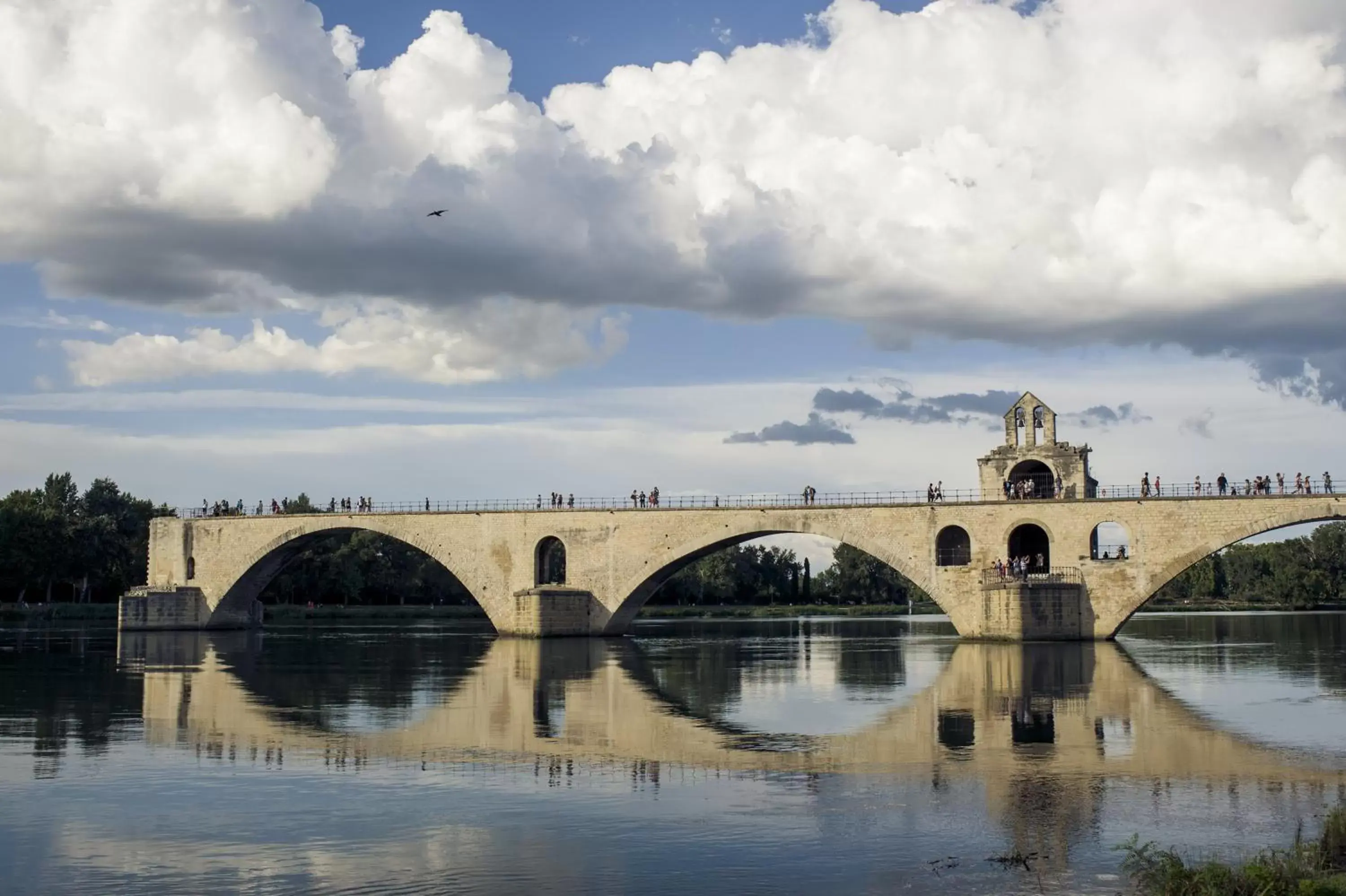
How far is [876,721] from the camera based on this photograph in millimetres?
24656

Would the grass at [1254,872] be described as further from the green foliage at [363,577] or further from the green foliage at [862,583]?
the green foliage at [862,583]

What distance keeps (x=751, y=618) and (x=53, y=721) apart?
65.8 metres

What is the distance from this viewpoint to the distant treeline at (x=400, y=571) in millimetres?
79188

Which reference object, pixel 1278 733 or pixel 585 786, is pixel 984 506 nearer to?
pixel 1278 733

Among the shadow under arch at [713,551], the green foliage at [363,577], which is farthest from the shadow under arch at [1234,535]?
the green foliage at [363,577]

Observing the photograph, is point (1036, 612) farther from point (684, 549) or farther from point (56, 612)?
point (56, 612)

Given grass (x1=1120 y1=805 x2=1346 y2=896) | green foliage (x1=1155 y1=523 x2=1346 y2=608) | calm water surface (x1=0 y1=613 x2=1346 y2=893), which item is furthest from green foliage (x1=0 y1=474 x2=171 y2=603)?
grass (x1=1120 y1=805 x2=1346 y2=896)

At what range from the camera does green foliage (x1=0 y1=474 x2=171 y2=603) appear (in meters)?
76.9

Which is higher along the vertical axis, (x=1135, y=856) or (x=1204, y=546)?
(x=1204, y=546)

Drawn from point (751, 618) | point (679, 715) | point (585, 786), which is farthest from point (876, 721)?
point (751, 618)

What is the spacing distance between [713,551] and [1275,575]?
59836mm

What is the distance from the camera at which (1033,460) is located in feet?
169

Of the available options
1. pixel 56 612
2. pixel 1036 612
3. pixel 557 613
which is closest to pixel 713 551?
pixel 557 613

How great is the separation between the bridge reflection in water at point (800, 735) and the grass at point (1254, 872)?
4.06 feet
